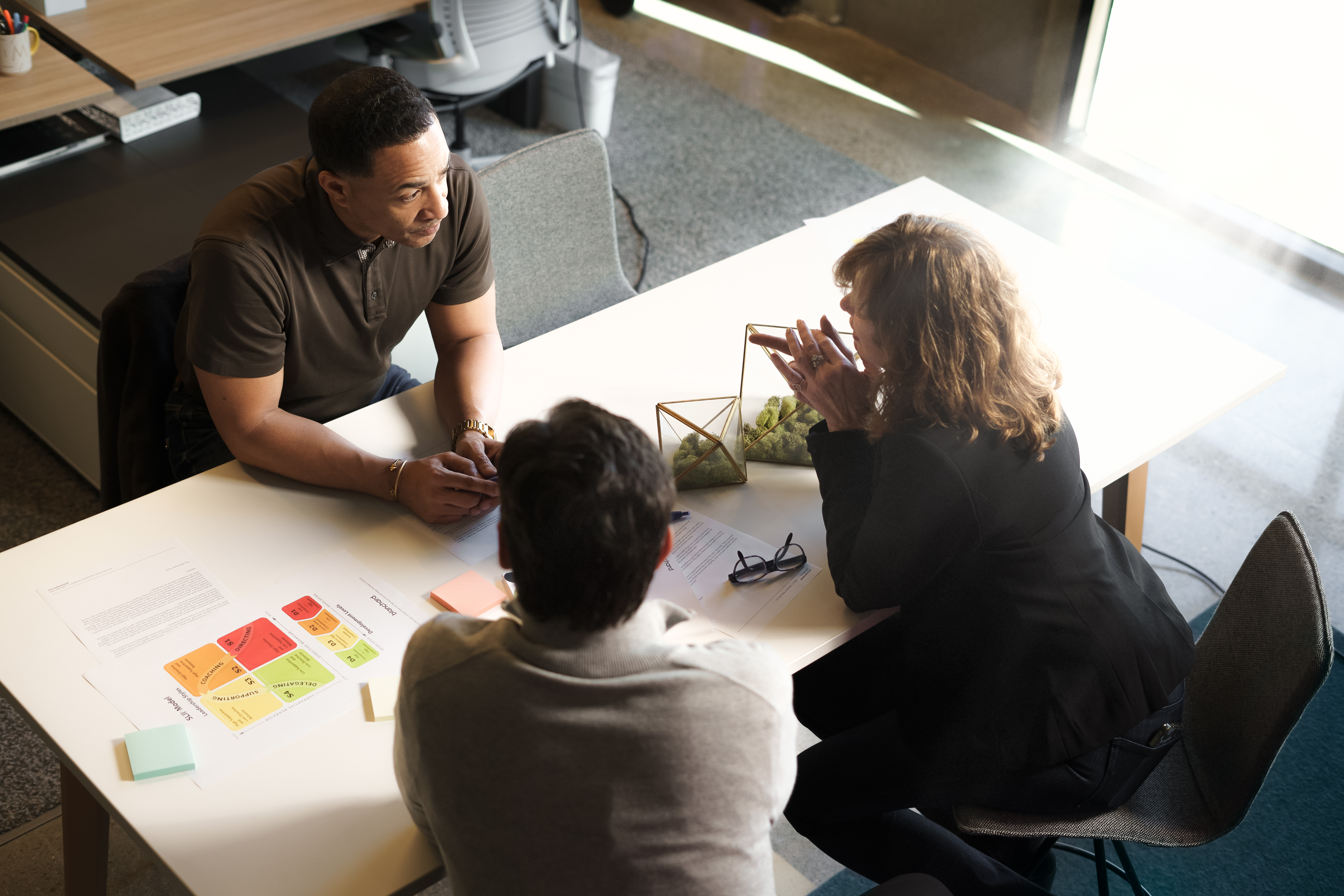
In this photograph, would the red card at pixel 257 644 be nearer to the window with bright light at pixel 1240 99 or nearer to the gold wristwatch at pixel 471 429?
the gold wristwatch at pixel 471 429

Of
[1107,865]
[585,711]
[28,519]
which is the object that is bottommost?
[28,519]

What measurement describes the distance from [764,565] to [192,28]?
240cm

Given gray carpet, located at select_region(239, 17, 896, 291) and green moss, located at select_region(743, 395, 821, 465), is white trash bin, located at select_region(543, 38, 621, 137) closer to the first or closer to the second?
gray carpet, located at select_region(239, 17, 896, 291)

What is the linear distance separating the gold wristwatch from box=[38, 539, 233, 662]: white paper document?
411 mm

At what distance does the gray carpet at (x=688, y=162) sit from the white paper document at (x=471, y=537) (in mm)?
1873

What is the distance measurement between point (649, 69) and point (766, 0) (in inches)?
35.6

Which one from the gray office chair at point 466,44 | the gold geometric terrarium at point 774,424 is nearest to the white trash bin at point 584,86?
the gray office chair at point 466,44

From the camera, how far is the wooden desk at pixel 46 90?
8.63 feet

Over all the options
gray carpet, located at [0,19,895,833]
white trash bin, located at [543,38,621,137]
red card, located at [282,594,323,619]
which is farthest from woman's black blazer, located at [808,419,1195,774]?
white trash bin, located at [543,38,621,137]

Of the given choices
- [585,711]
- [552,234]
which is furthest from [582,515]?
[552,234]

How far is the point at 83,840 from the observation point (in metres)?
1.60

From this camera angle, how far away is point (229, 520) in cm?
159

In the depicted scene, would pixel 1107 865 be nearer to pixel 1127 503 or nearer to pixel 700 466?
pixel 1127 503

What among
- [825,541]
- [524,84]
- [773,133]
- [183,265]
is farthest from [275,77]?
[825,541]
